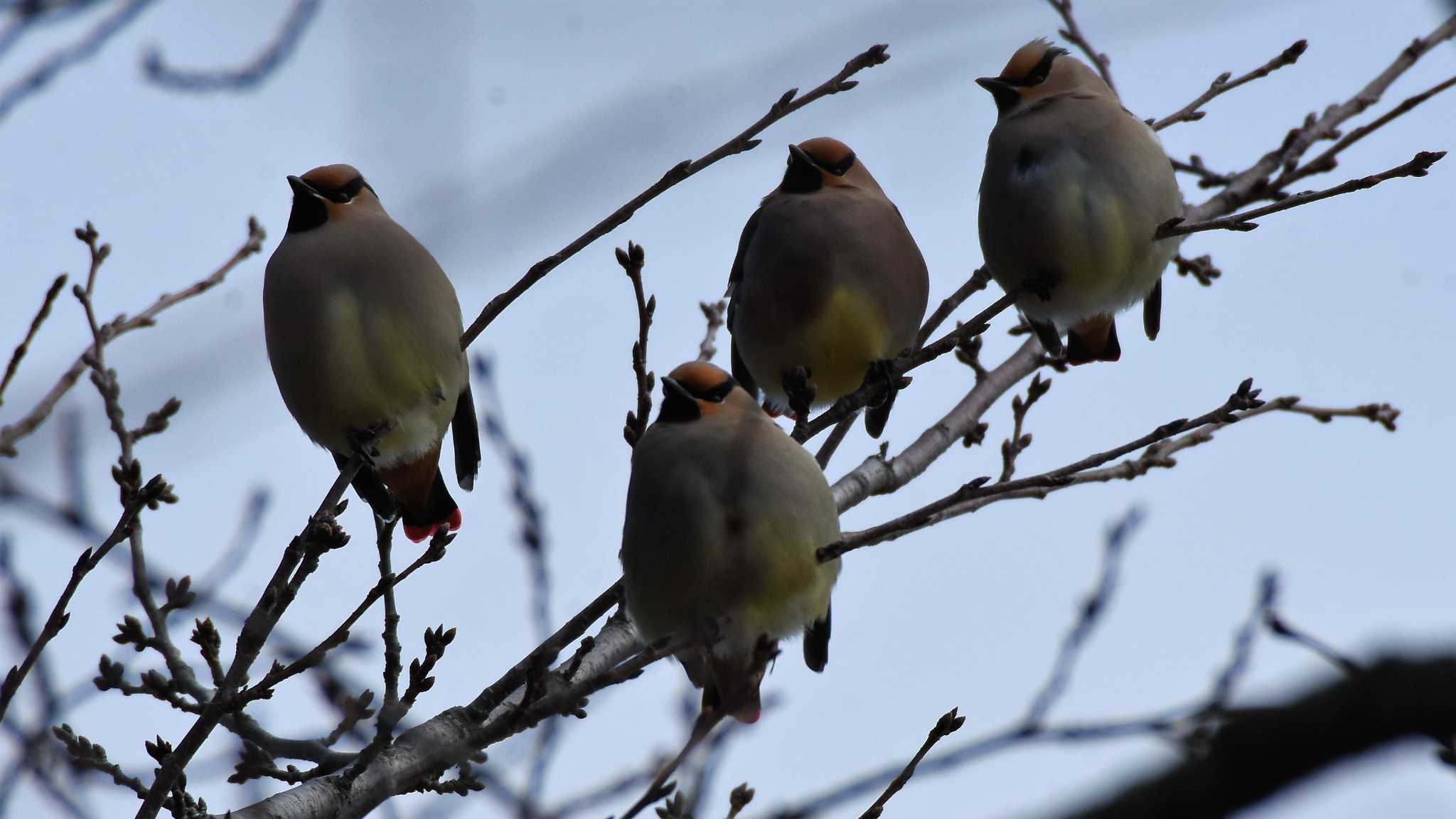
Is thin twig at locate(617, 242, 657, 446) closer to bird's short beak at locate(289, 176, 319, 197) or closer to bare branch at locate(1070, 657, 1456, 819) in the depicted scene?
bird's short beak at locate(289, 176, 319, 197)

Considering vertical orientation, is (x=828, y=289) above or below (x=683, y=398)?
above

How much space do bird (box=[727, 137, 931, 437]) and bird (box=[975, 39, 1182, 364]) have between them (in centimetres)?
29

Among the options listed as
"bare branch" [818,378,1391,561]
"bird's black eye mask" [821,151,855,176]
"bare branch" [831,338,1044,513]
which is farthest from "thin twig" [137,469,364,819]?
"bird's black eye mask" [821,151,855,176]

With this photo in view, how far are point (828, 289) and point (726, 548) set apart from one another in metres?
1.41

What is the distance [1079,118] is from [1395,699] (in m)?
3.87

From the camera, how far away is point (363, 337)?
169 inches

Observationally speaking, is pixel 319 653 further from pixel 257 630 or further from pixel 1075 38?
pixel 1075 38

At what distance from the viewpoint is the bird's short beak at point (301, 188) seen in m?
4.66

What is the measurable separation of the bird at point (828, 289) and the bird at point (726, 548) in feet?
3.18

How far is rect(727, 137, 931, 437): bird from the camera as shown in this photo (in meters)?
4.69

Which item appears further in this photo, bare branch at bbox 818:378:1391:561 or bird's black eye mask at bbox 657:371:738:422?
bird's black eye mask at bbox 657:371:738:422

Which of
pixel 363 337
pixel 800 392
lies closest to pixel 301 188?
pixel 363 337

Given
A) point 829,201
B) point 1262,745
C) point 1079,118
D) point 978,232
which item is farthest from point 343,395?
point 1262,745

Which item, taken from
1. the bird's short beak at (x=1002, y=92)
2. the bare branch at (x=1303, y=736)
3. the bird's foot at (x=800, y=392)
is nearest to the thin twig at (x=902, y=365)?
the bird's foot at (x=800, y=392)
